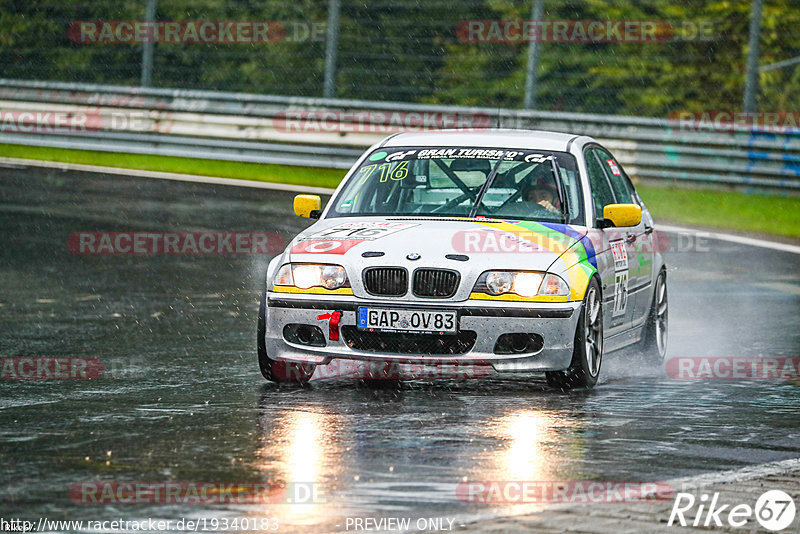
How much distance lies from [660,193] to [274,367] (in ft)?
45.5

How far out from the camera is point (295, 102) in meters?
24.1

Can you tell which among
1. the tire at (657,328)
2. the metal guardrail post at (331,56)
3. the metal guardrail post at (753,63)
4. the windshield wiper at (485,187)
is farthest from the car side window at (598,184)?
the metal guardrail post at (331,56)

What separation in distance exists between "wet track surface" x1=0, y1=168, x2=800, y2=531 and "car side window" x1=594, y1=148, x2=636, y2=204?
115cm

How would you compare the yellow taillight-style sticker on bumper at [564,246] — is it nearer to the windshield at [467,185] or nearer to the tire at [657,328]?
the windshield at [467,185]

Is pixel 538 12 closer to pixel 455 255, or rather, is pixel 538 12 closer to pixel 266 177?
pixel 266 177

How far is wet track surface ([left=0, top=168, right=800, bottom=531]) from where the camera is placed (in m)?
6.68

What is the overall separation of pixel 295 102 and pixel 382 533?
18.7m

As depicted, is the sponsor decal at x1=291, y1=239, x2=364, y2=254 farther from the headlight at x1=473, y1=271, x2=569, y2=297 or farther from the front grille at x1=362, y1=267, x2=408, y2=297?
the headlight at x1=473, y1=271, x2=569, y2=297

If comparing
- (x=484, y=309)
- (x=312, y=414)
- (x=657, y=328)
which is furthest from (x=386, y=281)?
(x=657, y=328)

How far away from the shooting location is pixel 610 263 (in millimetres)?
10055

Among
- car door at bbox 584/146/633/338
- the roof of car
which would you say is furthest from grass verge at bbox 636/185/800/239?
the roof of car

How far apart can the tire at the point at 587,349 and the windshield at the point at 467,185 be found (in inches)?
28.8

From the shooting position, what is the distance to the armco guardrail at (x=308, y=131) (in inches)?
858

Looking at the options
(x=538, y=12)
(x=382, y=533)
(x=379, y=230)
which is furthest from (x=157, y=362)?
(x=538, y=12)
